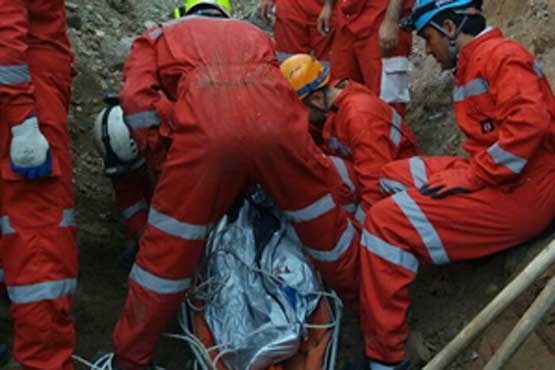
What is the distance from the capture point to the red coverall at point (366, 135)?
141 inches

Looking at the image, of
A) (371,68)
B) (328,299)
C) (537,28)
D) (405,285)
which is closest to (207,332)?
(328,299)

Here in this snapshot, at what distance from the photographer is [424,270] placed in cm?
362

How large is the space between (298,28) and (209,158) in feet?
7.99

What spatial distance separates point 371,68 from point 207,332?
83.6 inches

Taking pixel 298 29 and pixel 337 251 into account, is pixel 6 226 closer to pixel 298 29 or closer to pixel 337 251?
pixel 337 251

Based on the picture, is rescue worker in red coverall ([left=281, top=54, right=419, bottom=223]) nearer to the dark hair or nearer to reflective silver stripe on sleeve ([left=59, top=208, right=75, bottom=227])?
the dark hair

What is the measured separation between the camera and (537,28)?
4.36 meters

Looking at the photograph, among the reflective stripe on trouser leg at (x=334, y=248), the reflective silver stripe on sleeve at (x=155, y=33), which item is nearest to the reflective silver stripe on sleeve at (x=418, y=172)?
the reflective stripe on trouser leg at (x=334, y=248)

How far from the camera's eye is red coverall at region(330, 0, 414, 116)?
13.9 ft

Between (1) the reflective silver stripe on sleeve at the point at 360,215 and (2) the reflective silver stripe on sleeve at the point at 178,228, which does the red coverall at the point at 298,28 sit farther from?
(2) the reflective silver stripe on sleeve at the point at 178,228

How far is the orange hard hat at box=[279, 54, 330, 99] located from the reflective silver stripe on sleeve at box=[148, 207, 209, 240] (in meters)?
1.30

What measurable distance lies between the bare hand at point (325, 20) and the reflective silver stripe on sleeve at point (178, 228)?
91.9 inches

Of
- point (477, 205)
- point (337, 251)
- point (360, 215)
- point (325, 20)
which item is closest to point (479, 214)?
point (477, 205)

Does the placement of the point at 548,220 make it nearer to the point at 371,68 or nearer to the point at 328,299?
the point at 328,299
